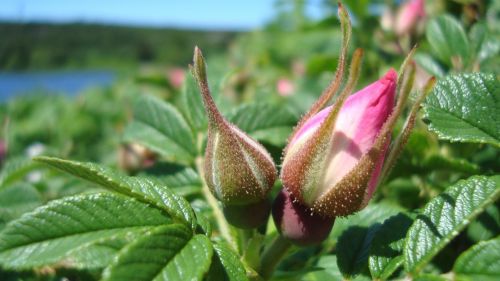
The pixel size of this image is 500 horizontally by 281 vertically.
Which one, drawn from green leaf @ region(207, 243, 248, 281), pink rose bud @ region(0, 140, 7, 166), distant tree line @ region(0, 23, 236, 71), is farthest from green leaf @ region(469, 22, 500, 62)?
distant tree line @ region(0, 23, 236, 71)

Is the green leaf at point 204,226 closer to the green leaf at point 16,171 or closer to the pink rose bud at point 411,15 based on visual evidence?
the green leaf at point 16,171

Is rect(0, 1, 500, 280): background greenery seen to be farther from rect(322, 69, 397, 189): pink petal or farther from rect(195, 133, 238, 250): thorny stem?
rect(322, 69, 397, 189): pink petal

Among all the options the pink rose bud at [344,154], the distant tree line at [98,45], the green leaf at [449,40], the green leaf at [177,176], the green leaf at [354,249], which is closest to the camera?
the pink rose bud at [344,154]

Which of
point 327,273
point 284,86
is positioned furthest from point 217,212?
point 284,86

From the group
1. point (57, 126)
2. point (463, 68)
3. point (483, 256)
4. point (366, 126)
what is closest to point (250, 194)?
point (366, 126)

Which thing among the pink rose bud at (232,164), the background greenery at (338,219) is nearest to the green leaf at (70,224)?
the background greenery at (338,219)

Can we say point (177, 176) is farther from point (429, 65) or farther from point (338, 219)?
point (429, 65)
